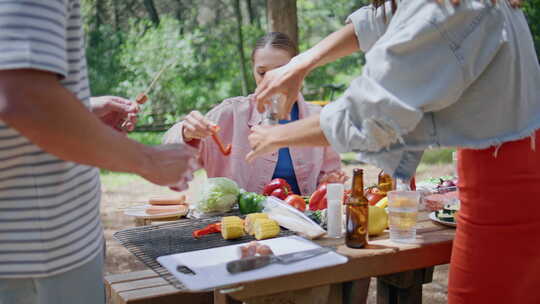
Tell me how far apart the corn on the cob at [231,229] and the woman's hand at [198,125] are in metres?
0.69

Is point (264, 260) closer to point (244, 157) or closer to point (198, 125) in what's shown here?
point (198, 125)

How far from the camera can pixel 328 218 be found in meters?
2.34

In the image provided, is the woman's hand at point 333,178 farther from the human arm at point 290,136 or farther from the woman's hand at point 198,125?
the human arm at point 290,136

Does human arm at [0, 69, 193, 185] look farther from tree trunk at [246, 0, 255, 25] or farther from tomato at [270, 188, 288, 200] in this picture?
tree trunk at [246, 0, 255, 25]

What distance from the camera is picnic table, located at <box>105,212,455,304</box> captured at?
1.90 m

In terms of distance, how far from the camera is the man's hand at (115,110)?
201 centimetres

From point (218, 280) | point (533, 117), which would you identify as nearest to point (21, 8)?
point (218, 280)

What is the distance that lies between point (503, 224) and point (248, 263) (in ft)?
2.73

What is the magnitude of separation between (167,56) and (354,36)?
349 inches

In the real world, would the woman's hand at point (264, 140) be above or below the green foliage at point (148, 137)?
below

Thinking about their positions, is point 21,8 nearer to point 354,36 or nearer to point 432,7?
point 432,7

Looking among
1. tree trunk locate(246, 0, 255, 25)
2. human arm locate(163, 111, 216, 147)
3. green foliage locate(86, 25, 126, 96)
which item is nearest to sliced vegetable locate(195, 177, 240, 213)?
human arm locate(163, 111, 216, 147)

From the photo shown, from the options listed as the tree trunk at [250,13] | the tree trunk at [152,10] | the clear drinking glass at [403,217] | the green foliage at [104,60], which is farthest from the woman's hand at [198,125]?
the tree trunk at [152,10]

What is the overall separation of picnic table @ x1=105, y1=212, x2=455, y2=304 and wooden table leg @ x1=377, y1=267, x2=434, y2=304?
33cm
